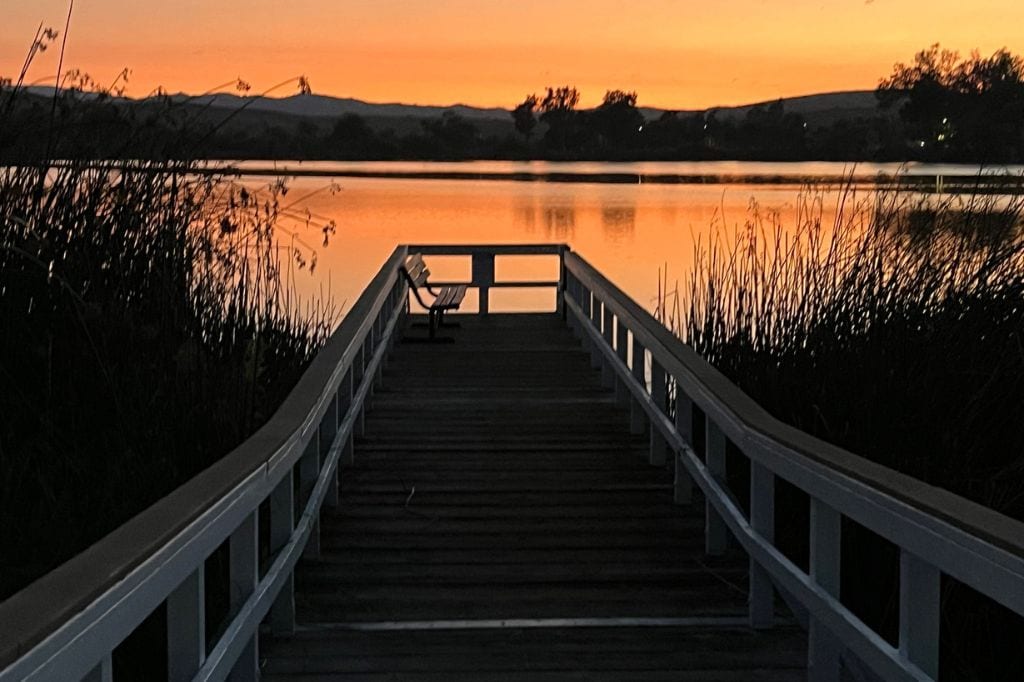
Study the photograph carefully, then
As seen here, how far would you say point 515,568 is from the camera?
5227 millimetres

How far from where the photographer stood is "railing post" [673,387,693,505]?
18.4 feet

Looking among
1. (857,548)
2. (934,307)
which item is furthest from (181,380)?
(934,307)

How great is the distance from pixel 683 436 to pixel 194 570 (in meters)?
3.14

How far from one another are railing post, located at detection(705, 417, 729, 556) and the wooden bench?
5729 mm

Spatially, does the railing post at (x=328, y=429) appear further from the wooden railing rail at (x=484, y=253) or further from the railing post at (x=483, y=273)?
the railing post at (x=483, y=273)

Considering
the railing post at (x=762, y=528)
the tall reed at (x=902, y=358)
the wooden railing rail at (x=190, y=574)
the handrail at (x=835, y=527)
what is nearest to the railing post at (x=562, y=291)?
the tall reed at (x=902, y=358)

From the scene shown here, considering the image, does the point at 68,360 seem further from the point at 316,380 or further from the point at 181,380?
the point at 316,380

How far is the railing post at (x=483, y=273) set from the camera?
14.0 m

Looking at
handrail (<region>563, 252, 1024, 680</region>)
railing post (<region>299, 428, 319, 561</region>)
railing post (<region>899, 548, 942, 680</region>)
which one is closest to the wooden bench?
handrail (<region>563, 252, 1024, 680</region>)

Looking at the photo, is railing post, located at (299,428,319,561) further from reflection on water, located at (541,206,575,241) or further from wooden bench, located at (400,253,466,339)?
reflection on water, located at (541,206,575,241)

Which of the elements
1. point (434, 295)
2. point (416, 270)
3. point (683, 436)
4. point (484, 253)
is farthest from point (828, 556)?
point (484, 253)

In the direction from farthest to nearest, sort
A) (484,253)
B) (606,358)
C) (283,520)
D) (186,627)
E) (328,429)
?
1. (484,253)
2. (606,358)
3. (328,429)
4. (283,520)
5. (186,627)

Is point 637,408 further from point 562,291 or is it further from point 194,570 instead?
point 562,291

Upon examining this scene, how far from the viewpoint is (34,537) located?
4152mm
